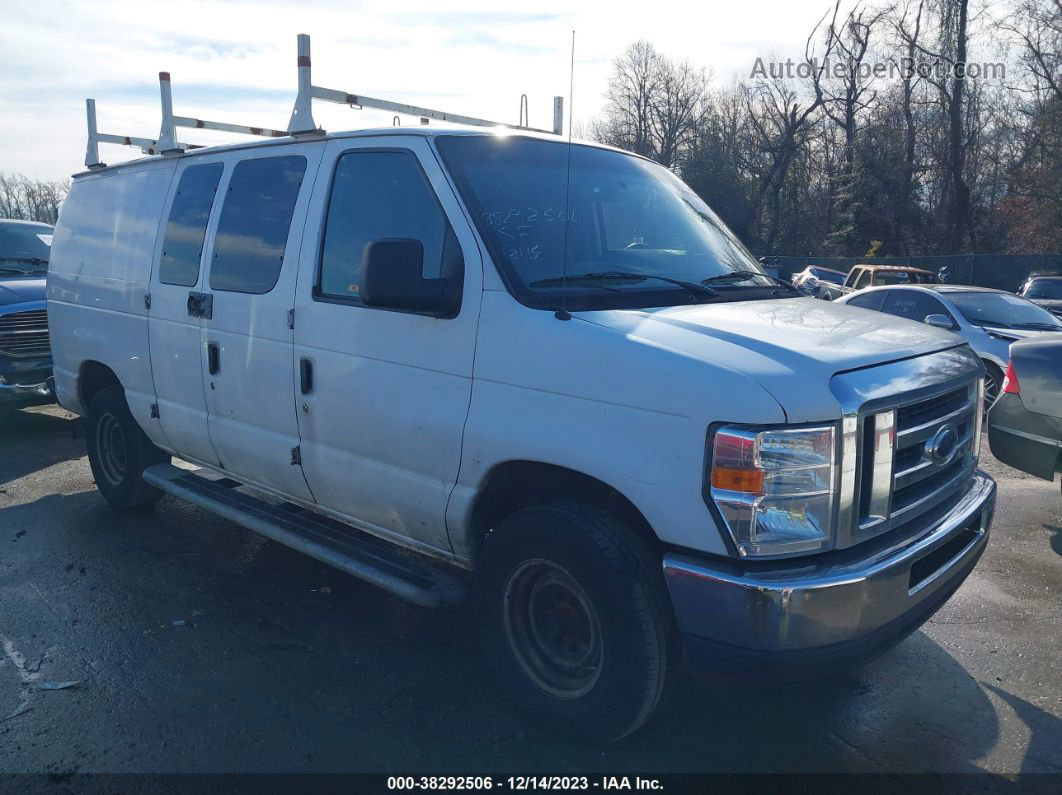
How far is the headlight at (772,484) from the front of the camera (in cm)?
265

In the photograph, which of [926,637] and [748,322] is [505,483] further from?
[926,637]

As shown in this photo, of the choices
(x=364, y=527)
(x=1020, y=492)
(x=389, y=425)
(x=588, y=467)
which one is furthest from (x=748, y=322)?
(x=1020, y=492)

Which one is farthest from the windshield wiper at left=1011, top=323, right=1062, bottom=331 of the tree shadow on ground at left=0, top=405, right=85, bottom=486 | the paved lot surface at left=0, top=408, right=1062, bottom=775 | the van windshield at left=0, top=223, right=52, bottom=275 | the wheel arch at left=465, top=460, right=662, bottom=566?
Result: the van windshield at left=0, top=223, right=52, bottom=275

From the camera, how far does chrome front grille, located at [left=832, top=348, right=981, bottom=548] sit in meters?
2.77

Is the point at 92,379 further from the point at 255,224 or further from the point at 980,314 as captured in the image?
the point at 980,314

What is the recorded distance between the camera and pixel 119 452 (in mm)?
6008

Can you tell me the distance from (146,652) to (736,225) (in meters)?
45.0

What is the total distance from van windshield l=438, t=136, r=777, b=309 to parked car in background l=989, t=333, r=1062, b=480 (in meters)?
2.31

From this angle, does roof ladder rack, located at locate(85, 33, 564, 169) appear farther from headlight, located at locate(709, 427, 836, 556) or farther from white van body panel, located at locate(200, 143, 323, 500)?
headlight, located at locate(709, 427, 836, 556)

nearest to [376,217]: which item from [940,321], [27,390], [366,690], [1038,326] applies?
[366,690]

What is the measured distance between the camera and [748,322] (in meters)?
3.23

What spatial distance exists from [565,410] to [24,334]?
298 inches

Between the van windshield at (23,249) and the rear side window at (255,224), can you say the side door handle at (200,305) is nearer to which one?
the rear side window at (255,224)

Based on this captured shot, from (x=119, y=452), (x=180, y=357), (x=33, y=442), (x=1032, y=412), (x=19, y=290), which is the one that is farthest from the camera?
(x=19, y=290)
